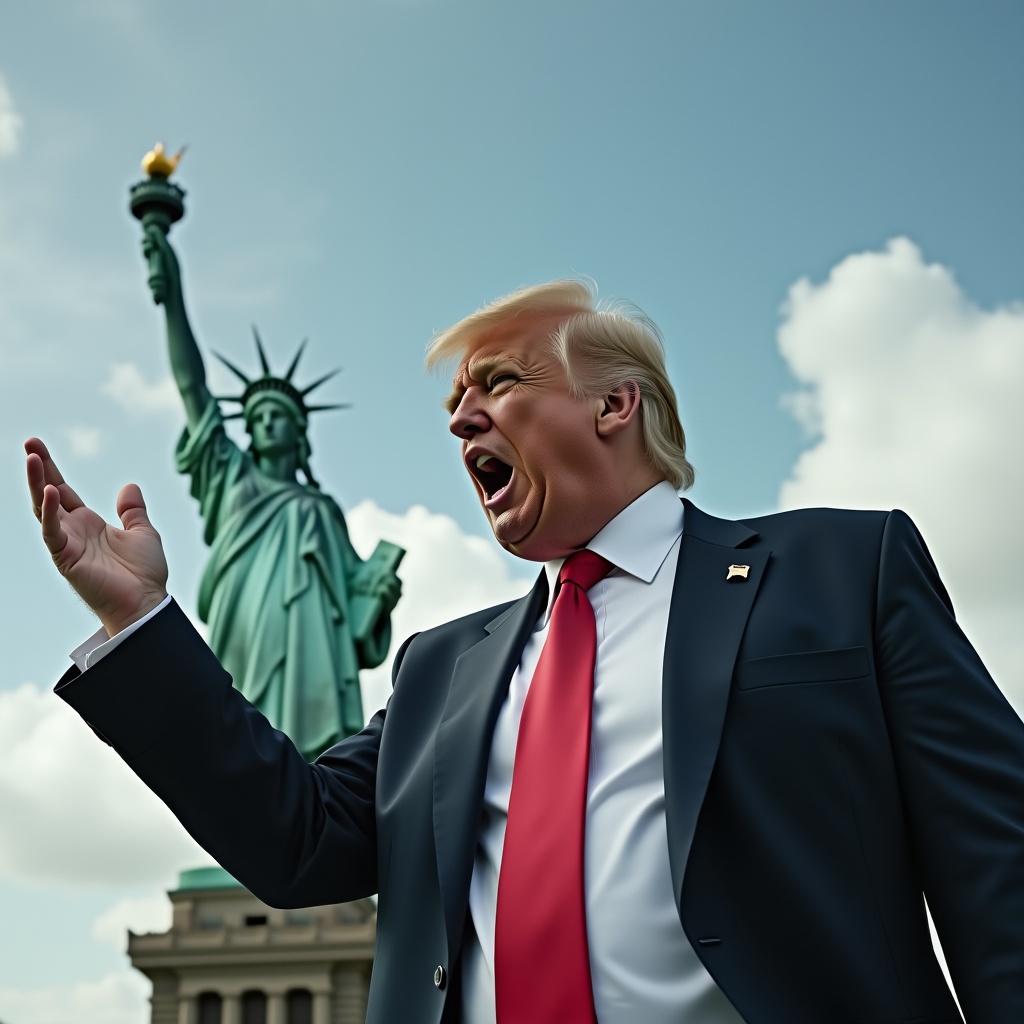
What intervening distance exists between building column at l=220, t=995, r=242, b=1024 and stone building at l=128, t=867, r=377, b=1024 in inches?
0.5

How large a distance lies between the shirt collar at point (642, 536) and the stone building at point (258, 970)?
15.9 m

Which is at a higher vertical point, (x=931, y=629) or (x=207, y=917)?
(x=207, y=917)

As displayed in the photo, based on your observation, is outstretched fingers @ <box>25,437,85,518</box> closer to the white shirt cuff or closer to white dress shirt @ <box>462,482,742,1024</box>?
the white shirt cuff

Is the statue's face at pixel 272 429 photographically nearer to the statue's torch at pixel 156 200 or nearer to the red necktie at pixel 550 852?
the statue's torch at pixel 156 200

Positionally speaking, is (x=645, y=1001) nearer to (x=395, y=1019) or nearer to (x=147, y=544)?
(x=395, y=1019)

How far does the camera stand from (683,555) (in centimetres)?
202

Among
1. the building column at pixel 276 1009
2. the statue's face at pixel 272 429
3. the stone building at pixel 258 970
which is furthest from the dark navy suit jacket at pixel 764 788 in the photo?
the statue's face at pixel 272 429

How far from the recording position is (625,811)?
1748 millimetres

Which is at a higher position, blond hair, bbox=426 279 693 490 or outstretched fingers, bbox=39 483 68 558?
blond hair, bbox=426 279 693 490

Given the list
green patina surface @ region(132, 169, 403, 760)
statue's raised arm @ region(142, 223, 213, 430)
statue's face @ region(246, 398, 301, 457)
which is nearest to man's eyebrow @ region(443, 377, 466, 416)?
green patina surface @ region(132, 169, 403, 760)

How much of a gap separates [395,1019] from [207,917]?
16896 millimetres

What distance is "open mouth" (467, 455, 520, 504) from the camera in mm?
2197

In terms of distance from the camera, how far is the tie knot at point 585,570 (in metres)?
2.08

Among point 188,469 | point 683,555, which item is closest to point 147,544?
point 683,555
